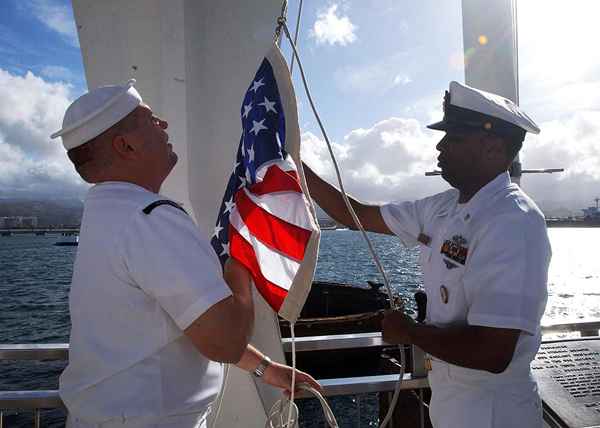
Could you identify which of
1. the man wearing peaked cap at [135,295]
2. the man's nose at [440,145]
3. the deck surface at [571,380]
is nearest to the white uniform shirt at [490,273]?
the man's nose at [440,145]

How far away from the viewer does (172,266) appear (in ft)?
3.60

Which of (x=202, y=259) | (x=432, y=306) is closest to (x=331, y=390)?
(x=432, y=306)

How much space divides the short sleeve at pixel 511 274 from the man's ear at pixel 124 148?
1.23m

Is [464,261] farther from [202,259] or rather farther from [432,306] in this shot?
[202,259]

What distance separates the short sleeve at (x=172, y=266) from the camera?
1.10 meters

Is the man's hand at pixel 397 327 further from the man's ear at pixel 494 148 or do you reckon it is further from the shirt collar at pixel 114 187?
the shirt collar at pixel 114 187

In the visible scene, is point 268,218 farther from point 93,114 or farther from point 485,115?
Result: point 485,115

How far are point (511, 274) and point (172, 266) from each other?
1131mm

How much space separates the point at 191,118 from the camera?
2338mm

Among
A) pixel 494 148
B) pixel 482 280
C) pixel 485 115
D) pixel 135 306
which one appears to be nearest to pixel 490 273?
pixel 482 280

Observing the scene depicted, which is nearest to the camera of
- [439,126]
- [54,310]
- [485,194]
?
[485,194]

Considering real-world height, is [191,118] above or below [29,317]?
above

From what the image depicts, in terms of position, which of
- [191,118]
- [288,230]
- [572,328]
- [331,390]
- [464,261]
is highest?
[191,118]

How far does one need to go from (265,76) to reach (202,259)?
1104 millimetres
